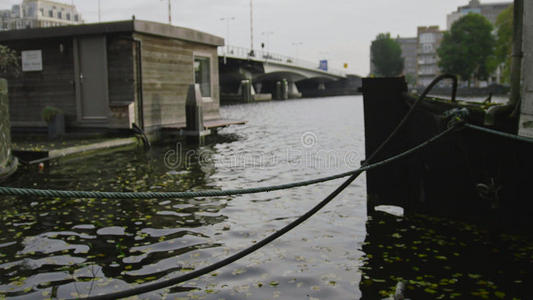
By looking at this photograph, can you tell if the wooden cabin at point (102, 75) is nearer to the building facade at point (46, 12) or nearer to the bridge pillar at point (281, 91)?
the bridge pillar at point (281, 91)

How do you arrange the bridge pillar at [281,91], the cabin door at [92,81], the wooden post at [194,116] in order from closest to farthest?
the cabin door at [92,81] → the wooden post at [194,116] → the bridge pillar at [281,91]

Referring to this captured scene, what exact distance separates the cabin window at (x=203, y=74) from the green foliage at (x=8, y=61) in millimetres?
6409

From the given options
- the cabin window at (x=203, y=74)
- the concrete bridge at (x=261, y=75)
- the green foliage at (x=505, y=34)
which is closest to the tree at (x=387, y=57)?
the concrete bridge at (x=261, y=75)

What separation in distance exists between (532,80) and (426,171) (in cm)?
192

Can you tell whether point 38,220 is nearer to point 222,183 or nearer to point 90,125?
point 222,183

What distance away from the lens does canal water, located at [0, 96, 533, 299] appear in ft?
16.0

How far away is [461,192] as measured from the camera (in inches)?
251

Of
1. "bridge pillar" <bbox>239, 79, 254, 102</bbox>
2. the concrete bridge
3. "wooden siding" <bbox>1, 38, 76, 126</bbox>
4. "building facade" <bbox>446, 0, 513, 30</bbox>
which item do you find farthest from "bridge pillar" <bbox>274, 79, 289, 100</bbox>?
"wooden siding" <bbox>1, 38, 76, 126</bbox>

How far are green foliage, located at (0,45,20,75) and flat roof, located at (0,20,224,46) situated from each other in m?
Result: 0.63

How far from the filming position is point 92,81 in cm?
1684

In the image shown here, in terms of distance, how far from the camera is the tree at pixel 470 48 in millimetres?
77312

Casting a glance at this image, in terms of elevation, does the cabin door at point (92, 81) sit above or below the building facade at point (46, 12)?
below

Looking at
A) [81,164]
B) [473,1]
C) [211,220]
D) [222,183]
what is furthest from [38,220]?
[473,1]

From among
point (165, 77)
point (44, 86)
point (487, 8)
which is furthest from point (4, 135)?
point (487, 8)
